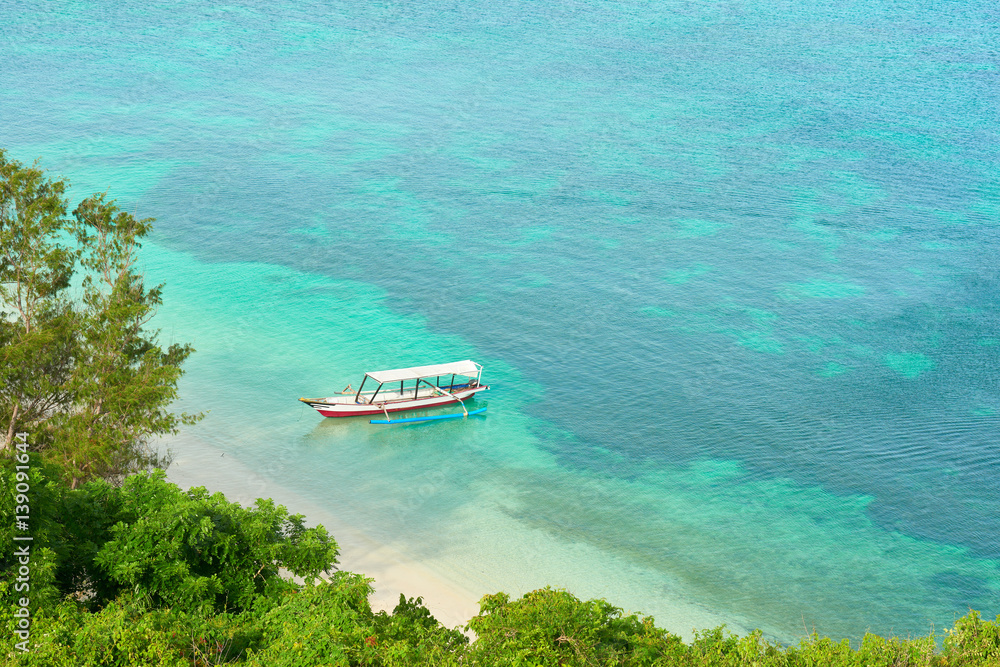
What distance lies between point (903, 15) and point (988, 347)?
47408mm

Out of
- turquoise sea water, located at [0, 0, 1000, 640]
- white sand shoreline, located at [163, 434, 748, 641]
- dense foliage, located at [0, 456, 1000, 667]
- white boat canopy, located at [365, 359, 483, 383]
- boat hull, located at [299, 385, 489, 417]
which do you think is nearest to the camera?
dense foliage, located at [0, 456, 1000, 667]

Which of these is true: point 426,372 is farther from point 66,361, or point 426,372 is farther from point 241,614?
point 241,614

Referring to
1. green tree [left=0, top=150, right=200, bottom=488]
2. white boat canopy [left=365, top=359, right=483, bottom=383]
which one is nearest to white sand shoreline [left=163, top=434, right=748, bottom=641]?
white boat canopy [left=365, top=359, right=483, bottom=383]

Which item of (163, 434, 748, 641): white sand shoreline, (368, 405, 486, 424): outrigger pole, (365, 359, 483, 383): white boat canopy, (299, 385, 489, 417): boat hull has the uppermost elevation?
(365, 359, 483, 383): white boat canopy

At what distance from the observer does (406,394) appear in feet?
99.5

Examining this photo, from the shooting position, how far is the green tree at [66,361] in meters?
18.6

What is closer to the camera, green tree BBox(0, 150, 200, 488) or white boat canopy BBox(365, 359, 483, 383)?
green tree BBox(0, 150, 200, 488)

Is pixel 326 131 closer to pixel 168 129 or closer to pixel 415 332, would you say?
pixel 168 129

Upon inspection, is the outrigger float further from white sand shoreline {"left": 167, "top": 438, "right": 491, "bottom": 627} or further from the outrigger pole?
white sand shoreline {"left": 167, "top": 438, "right": 491, "bottom": 627}

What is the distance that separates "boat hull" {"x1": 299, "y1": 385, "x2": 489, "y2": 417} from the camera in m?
29.1

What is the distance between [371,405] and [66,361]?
1120cm

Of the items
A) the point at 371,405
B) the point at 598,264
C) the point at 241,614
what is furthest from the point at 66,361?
the point at 598,264

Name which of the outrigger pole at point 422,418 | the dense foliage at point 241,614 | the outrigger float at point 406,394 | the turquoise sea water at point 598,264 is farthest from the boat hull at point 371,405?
the dense foliage at point 241,614

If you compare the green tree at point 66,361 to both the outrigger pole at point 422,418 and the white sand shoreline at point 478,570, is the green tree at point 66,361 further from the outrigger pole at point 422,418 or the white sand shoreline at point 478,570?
the outrigger pole at point 422,418
